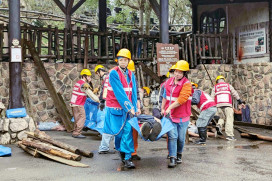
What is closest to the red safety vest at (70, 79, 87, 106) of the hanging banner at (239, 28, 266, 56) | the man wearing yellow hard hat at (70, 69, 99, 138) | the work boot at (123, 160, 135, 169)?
the man wearing yellow hard hat at (70, 69, 99, 138)

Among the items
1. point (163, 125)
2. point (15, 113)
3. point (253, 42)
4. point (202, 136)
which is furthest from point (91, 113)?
point (253, 42)

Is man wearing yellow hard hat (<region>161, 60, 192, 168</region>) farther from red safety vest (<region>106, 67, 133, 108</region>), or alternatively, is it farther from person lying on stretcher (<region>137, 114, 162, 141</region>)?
red safety vest (<region>106, 67, 133, 108</region>)

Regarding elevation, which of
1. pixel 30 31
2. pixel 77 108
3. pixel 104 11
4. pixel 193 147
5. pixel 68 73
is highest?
pixel 104 11

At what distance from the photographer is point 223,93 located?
12.5 m

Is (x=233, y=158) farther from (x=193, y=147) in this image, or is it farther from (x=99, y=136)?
(x=99, y=136)

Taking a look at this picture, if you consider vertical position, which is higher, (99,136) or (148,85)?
(148,85)

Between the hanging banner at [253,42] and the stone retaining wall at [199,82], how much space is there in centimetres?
61

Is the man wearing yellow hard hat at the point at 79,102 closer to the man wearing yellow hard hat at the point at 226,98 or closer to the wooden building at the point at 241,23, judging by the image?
the man wearing yellow hard hat at the point at 226,98

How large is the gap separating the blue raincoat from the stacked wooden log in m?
0.74

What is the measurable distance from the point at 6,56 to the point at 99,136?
398cm

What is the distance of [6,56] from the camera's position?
45.1ft

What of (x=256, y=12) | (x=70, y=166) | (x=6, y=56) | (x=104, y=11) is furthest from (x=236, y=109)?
(x=70, y=166)

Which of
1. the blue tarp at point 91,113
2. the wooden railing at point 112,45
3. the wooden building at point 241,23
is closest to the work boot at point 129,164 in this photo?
the blue tarp at point 91,113

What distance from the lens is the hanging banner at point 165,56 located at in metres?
13.7
